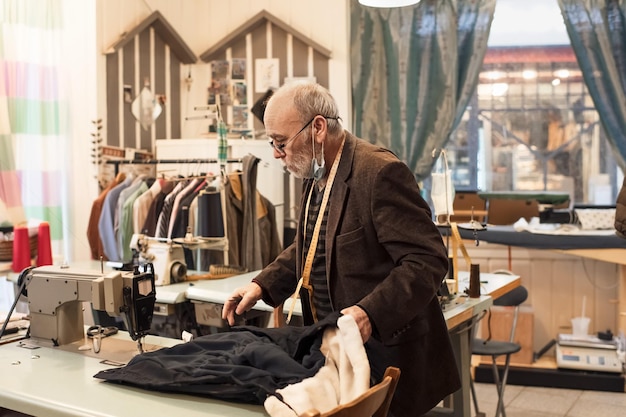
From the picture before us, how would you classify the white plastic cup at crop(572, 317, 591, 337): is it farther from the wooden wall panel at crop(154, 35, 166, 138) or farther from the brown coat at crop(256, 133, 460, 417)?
the wooden wall panel at crop(154, 35, 166, 138)

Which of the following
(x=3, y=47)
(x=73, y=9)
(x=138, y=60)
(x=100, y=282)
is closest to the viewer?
(x=100, y=282)

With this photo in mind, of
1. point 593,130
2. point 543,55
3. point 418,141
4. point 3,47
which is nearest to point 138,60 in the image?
point 3,47

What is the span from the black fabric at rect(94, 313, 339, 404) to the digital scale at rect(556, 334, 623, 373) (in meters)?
3.22

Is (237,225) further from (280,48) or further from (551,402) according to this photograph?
(551,402)

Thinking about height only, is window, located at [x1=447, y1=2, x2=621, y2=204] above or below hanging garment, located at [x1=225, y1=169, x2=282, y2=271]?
above

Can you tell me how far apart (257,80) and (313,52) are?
0.51 m

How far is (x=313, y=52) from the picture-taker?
5.48 meters

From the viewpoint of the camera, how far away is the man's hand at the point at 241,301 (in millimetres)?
2170

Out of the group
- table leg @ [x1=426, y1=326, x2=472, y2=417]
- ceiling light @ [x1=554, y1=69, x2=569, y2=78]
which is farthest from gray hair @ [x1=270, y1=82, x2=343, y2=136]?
ceiling light @ [x1=554, y1=69, x2=569, y2=78]

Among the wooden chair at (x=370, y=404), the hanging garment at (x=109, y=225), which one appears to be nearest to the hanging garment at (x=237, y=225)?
the hanging garment at (x=109, y=225)

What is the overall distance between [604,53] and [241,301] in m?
3.93

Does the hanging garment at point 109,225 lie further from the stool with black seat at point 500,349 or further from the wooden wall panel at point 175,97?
the stool with black seat at point 500,349

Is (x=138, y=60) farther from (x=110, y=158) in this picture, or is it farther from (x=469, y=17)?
(x=469, y=17)

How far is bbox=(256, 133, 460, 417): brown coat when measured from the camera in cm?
183
